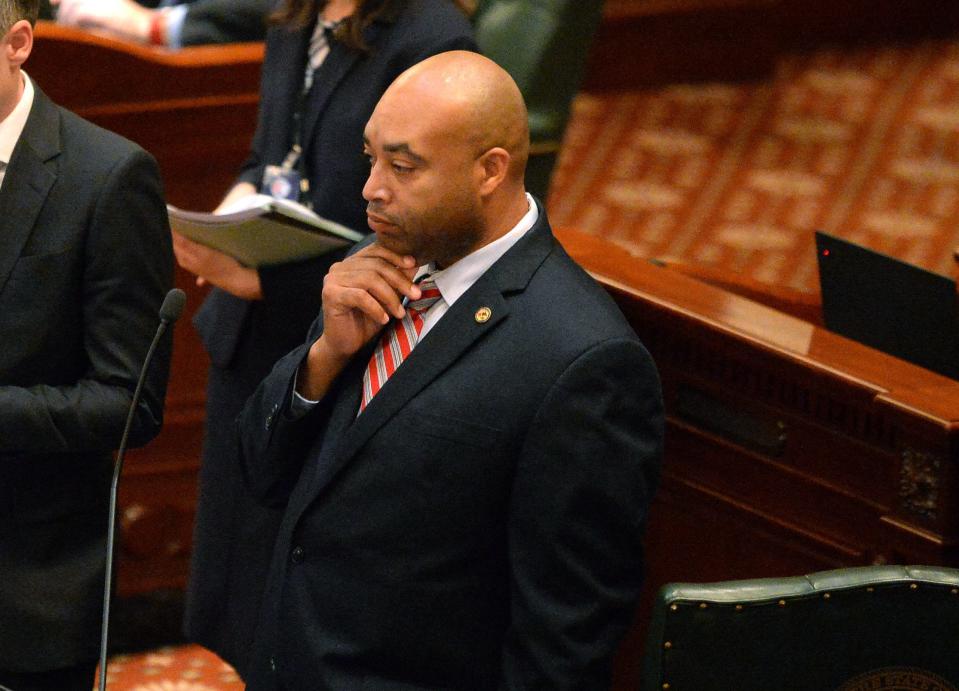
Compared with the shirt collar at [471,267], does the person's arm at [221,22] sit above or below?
below

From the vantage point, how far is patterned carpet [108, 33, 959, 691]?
5.12 meters

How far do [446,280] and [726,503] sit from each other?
721mm

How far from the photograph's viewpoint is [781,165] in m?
5.61

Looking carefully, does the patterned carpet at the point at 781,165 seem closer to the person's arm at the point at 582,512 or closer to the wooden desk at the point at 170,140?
the wooden desk at the point at 170,140

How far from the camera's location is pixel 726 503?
7.68 feet

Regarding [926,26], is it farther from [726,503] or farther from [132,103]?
[726,503]

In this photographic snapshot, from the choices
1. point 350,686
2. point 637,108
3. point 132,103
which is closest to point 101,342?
point 350,686

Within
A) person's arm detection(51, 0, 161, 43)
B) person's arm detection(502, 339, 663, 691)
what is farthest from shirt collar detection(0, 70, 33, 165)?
person's arm detection(51, 0, 161, 43)

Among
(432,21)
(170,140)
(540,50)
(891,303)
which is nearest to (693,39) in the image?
(170,140)

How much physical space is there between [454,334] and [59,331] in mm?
590

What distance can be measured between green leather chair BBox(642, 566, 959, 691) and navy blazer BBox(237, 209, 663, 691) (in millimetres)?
87

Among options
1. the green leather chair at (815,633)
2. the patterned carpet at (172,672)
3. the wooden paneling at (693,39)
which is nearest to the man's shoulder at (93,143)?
the green leather chair at (815,633)

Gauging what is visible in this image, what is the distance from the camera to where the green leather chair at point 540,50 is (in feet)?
9.71

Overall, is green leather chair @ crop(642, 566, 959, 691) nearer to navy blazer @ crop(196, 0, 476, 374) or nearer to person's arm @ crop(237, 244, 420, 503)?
person's arm @ crop(237, 244, 420, 503)
